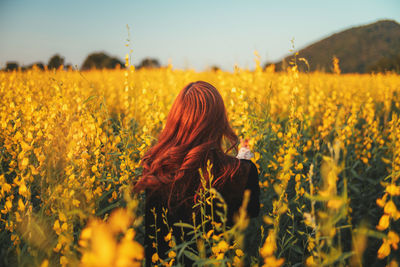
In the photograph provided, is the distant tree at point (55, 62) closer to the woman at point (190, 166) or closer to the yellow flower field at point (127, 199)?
the yellow flower field at point (127, 199)

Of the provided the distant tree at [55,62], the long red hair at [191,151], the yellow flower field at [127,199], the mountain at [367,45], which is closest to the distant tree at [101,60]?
the mountain at [367,45]

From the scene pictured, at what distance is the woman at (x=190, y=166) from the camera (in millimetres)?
1383

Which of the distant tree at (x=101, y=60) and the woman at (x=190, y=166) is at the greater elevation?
the distant tree at (x=101, y=60)

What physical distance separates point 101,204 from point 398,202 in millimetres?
2734

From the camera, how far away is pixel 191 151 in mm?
1373

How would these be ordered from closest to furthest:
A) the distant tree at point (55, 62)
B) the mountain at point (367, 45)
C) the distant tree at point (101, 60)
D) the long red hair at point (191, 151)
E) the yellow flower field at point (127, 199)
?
1. the yellow flower field at point (127, 199)
2. the long red hair at point (191, 151)
3. the distant tree at point (55, 62)
4. the mountain at point (367, 45)
5. the distant tree at point (101, 60)

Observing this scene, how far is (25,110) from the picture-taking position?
225 cm

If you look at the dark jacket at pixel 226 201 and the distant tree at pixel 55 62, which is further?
the distant tree at pixel 55 62

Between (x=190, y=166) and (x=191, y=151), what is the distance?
0.25 ft

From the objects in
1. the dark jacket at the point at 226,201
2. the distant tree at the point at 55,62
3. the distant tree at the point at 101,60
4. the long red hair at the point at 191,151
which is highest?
the distant tree at the point at 101,60

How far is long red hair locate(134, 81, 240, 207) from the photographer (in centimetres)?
138

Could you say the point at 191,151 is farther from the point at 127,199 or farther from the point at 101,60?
the point at 101,60

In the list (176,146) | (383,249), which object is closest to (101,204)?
(176,146)

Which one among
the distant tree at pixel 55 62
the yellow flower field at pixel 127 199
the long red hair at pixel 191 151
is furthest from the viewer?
the distant tree at pixel 55 62
